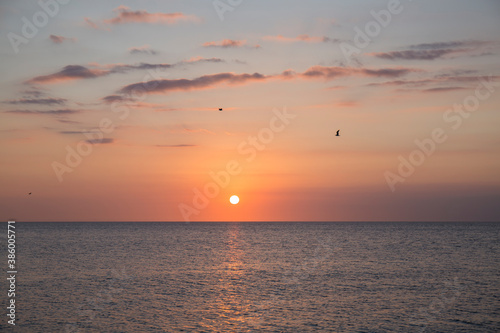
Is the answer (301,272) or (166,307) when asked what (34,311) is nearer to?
(166,307)

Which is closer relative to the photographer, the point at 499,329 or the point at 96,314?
the point at 499,329

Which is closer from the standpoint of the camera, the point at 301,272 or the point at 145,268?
the point at 301,272

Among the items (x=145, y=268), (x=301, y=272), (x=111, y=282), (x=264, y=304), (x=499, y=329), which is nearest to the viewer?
(x=499, y=329)

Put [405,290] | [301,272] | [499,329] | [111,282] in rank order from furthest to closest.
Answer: [301,272]
[111,282]
[405,290]
[499,329]

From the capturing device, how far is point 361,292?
5431 cm

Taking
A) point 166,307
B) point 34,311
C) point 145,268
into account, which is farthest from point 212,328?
point 145,268

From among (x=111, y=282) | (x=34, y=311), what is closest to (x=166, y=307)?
(x=34, y=311)

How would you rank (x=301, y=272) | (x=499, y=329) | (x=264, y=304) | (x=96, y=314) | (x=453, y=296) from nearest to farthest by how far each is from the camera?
(x=499, y=329) → (x=96, y=314) → (x=264, y=304) → (x=453, y=296) → (x=301, y=272)

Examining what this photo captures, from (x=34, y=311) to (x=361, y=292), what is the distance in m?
36.9

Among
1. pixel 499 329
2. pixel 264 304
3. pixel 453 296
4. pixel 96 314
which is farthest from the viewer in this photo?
pixel 453 296

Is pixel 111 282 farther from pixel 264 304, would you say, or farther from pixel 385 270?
pixel 385 270

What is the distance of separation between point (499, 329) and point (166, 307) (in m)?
32.1

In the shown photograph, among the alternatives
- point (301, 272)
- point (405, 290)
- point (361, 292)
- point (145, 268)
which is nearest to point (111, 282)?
point (145, 268)

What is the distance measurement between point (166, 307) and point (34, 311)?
43.3ft
